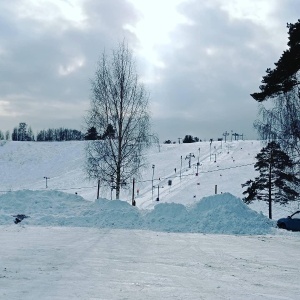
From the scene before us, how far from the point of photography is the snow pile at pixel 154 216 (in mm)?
20344

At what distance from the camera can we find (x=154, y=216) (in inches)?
859

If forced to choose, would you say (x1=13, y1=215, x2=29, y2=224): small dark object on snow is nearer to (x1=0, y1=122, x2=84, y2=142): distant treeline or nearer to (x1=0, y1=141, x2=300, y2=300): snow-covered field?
(x1=0, y1=141, x2=300, y2=300): snow-covered field

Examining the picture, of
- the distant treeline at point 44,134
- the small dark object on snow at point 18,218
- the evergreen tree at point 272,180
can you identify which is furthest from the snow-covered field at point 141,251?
the distant treeline at point 44,134

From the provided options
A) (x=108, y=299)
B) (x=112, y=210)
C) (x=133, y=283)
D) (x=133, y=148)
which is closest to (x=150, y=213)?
(x=112, y=210)

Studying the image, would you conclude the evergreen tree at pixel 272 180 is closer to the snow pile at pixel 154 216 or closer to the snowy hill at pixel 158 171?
the snowy hill at pixel 158 171

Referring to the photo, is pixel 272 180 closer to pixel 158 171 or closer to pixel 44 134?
pixel 158 171

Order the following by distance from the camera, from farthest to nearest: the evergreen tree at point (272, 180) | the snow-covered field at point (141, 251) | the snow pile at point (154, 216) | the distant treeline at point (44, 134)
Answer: the distant treeline at point (44, 134) < the evergreen tree at point (272, 180) < the snow pile at point (154, 216) < the snow-covered field at point (141, 251)

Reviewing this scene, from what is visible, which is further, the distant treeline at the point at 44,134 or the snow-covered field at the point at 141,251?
the distant treeline at the point at 44,134

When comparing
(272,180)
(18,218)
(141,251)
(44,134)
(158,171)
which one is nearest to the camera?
(141,251)

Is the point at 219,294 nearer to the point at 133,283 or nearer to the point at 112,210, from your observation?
the point at 133,283

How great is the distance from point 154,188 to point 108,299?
5791 centimetres

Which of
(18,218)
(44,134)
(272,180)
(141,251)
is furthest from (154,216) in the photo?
(44,134)

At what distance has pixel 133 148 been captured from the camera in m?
29.6

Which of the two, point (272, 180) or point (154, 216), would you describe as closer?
point (154, 216)
